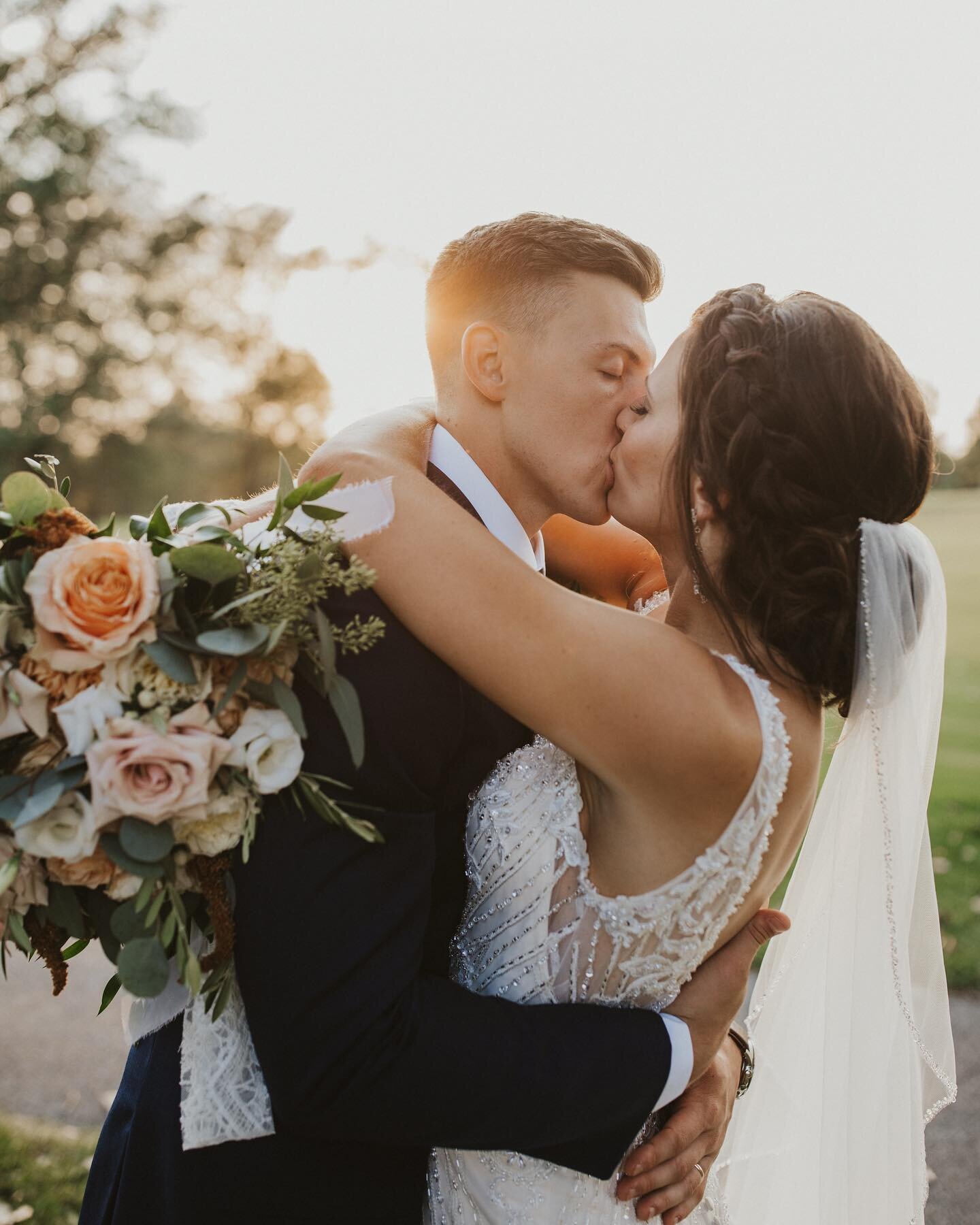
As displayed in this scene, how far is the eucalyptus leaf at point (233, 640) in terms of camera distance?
69.4 inches

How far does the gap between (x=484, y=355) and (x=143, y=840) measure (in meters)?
1.83

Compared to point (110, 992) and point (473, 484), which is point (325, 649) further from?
point (110, 992)

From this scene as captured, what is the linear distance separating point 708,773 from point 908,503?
33.2 inches

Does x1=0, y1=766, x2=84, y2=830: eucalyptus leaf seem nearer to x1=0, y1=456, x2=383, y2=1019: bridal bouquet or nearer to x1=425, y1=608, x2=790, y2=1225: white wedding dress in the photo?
x1=0, y1=456, x2=383, y2=1019: bridal bouquet

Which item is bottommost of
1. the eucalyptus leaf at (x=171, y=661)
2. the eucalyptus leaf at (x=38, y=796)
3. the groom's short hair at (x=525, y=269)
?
the eucalyptus leaf at (x=38, y=796)

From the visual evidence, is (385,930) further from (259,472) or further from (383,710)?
(259,472)

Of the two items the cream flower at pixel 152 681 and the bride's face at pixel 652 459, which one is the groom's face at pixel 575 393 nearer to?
the bride's face at pixel 652 459

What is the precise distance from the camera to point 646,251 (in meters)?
3.18

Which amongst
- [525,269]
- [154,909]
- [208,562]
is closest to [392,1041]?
[154,909]

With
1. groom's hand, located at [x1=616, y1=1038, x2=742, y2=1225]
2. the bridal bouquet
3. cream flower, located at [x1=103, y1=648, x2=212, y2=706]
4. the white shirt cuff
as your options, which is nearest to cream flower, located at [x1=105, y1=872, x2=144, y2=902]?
the bridal bouquet

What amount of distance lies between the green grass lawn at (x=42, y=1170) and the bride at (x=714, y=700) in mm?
2631

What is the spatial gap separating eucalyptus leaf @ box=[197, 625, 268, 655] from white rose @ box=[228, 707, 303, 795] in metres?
0.13

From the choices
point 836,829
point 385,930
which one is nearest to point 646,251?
point 836,829

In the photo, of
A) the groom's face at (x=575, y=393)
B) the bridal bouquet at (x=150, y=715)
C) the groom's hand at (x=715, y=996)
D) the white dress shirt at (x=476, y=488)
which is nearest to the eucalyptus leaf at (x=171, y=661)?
the bridal bouquet at (x=150, y=715)
